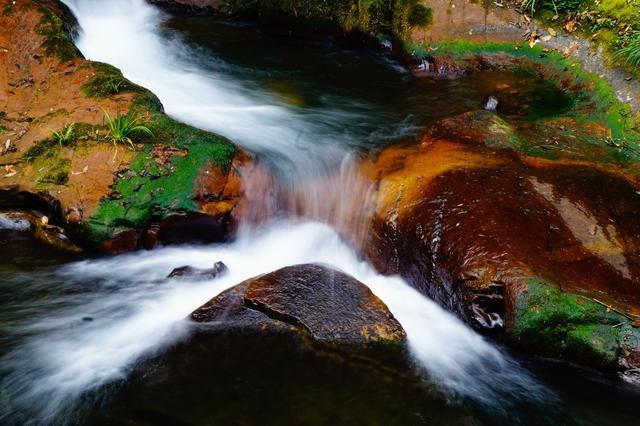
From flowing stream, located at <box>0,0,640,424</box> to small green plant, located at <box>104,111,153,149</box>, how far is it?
144 cm

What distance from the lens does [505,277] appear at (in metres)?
4.66

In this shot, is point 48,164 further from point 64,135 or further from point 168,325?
point 168,325

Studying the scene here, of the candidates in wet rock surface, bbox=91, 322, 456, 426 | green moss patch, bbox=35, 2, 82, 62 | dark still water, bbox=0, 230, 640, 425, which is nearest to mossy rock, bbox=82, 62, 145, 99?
green moss patch, bbox=35, 2, 82, 62

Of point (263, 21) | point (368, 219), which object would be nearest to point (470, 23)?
point (263, 21)

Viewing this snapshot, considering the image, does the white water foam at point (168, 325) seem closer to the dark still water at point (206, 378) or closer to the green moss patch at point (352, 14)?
the dark still water at point (206, 378)

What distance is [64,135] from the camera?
242 inches

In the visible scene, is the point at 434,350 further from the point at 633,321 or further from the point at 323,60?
the point at 323,60

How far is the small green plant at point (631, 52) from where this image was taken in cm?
770

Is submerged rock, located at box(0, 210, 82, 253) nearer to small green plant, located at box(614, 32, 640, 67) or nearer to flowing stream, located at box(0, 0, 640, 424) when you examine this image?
flowing stream, located at box(0, 0, 640, 424)

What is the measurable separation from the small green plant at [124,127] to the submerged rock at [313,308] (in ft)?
8.60

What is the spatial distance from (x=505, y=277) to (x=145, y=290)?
386 centimetres

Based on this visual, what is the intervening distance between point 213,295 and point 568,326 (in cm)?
362

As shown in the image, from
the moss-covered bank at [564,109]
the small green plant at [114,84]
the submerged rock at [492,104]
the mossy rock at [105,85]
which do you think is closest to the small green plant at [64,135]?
the mossy rock at [105,85]

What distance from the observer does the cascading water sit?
14.1 ft
